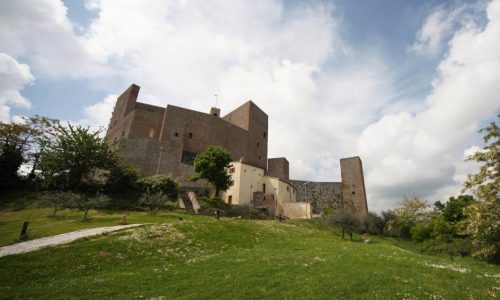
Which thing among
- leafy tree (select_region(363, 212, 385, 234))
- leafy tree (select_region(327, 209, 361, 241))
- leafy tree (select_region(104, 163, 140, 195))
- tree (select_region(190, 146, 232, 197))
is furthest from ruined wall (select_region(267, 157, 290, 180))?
leafy tree (select_region(104, 163, 140, 195))

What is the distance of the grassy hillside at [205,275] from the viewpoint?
9.42 metres

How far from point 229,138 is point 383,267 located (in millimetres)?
52604

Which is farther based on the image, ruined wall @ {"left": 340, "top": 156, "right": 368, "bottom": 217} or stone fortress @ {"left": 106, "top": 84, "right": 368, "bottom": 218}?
ruined wall @ {"left": 340, "top": 156, "right": 368, "bottom": 217}

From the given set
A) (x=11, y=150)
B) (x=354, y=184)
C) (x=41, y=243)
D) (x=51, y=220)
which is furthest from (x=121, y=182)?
(x=354, y=184)

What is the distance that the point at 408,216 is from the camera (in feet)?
156

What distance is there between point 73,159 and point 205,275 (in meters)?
29.2

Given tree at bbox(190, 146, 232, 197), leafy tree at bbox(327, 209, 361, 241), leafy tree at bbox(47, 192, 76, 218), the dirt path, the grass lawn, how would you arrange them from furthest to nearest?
tree at bbox(190, 146, 232, 197) < leafy tree at bbox(327, 209, 361, 241) < leafy tree at bbox(47, 192, 76, 218) < the grass lawn < the dirt path

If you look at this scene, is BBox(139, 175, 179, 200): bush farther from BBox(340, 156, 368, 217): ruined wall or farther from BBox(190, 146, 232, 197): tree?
BBox(340, 156, 368, 217): ruined wall

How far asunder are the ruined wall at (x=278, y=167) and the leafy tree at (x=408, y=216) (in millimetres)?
26243

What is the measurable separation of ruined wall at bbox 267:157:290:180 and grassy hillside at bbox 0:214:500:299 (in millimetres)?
51460

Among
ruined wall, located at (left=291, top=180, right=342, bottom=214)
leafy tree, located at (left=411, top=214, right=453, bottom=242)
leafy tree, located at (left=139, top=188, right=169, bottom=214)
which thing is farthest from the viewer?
ruined wall, located at (left=291, top=180, right=342, bottom=214)

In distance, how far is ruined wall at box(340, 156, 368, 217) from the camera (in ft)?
176

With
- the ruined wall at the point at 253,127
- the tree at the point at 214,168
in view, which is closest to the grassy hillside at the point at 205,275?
the tree at the point at 214,168

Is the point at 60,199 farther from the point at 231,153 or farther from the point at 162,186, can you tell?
the point at 231,153
